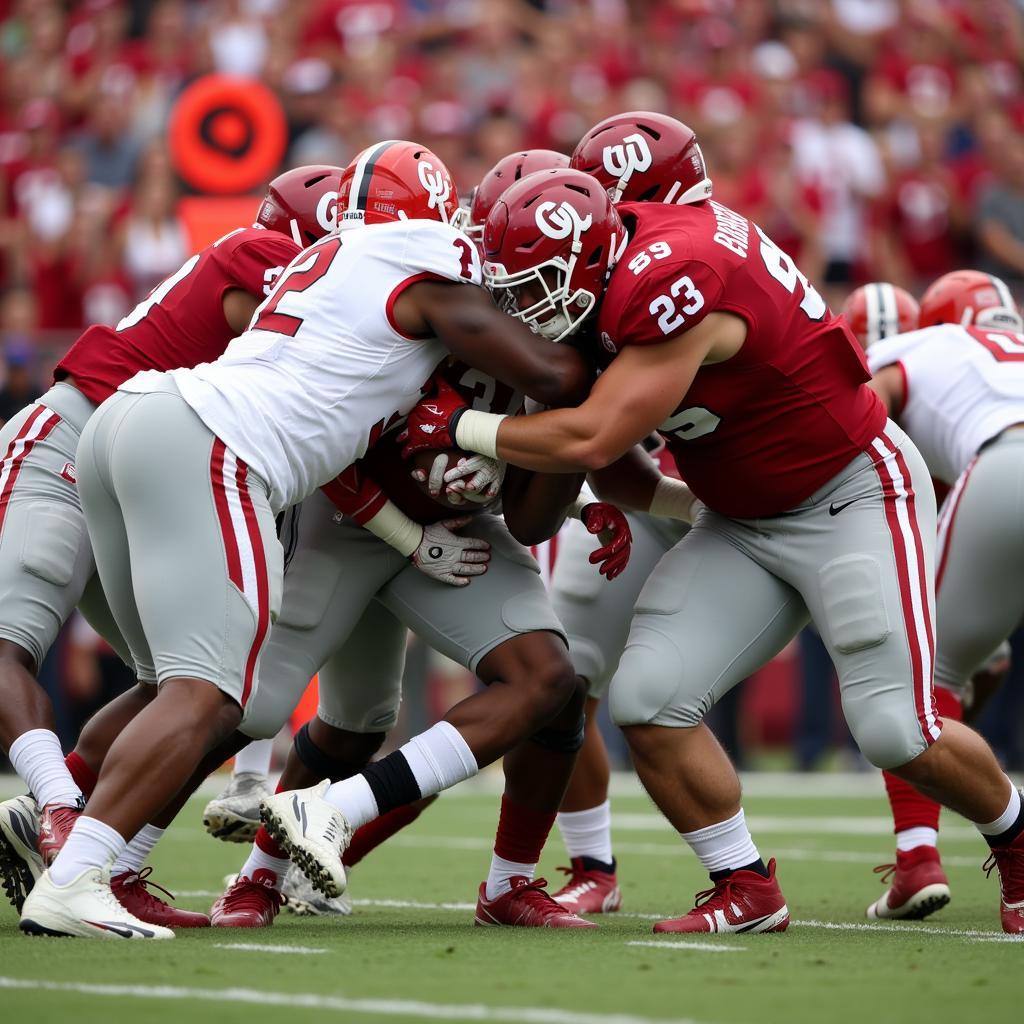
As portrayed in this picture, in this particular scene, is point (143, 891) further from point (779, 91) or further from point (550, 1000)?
point (779, 91)

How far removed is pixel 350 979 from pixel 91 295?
27.4 feet

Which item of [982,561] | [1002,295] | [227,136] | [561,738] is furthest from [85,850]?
[227,136]

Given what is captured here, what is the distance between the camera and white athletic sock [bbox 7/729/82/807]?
4.51 meters

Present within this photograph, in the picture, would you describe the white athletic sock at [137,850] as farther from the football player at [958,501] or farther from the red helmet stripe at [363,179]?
the football player at [958,501]

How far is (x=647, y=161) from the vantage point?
4688mm

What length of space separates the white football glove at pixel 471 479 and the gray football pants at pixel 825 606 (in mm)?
563

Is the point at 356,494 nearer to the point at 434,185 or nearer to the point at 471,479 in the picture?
the point at 471,479

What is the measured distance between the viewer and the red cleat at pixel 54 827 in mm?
4336

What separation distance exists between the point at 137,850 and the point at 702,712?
154cm

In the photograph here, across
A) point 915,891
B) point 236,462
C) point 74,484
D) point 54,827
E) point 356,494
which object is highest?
point 236,462

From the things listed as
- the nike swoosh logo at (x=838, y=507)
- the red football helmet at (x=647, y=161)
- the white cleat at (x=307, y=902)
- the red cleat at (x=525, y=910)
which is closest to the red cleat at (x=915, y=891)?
the red cleat at (x=525, y=910)

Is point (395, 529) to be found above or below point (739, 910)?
above

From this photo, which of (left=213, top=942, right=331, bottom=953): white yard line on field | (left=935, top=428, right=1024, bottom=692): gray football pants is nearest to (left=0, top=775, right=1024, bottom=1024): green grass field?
(left=213, top=942, right=331, bottom=953): white yard line on field

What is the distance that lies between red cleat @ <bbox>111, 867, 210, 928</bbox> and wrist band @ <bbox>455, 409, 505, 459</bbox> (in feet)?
4.66
